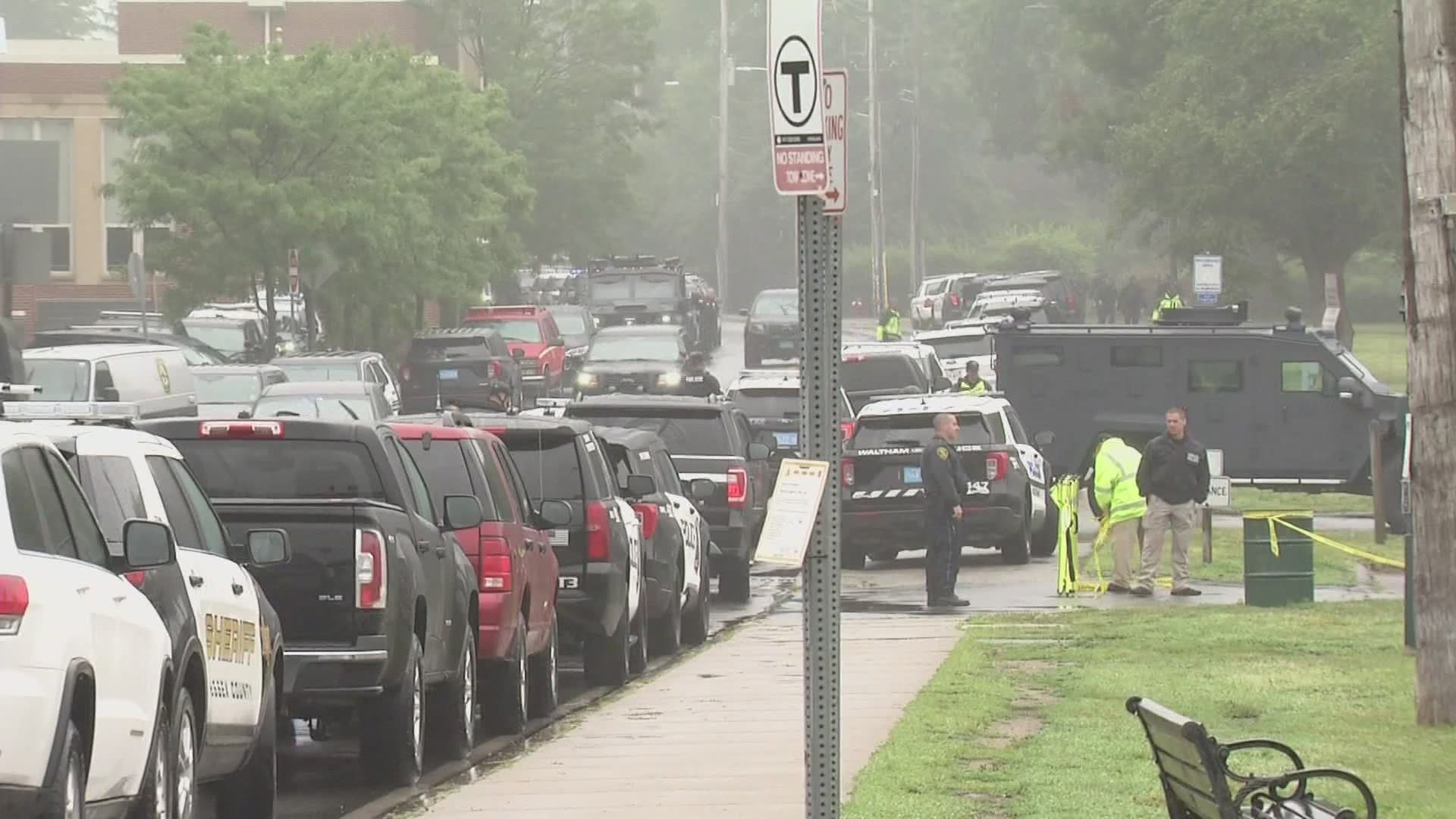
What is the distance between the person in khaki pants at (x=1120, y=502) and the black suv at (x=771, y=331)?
3806 centimetres

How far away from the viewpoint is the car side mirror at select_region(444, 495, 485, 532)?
47.1 ft

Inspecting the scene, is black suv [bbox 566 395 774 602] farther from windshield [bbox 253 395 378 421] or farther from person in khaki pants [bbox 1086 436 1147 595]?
windshield [bbox 253 395 378 421]

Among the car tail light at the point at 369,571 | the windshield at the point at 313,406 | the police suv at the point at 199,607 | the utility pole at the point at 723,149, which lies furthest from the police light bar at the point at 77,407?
the utility pole at the point at 723,149

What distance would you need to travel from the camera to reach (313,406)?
104 ft

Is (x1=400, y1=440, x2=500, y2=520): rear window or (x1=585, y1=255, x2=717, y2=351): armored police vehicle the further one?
(x1=585, y1=255, x2=717, y2=351): armored police vehicle

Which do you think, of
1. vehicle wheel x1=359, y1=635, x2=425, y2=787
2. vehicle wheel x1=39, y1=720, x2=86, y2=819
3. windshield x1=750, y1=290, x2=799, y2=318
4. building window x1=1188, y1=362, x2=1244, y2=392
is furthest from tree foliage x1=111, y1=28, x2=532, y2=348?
vehicle wheel x1=39, y1=720, x2=86, y2=819

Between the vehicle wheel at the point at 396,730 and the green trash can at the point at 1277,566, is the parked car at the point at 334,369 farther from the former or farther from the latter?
the vehicle wheel at the point at 396,730

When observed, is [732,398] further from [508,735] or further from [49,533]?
[49,533]

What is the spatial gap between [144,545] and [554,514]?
24.9ft

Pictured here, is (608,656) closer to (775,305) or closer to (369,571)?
(369,571)

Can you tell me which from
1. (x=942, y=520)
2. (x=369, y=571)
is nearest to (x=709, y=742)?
(x=369, y=571)

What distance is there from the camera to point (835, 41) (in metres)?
128

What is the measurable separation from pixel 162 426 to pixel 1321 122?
45.2 m

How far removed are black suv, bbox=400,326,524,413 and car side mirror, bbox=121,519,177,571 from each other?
125 ft
